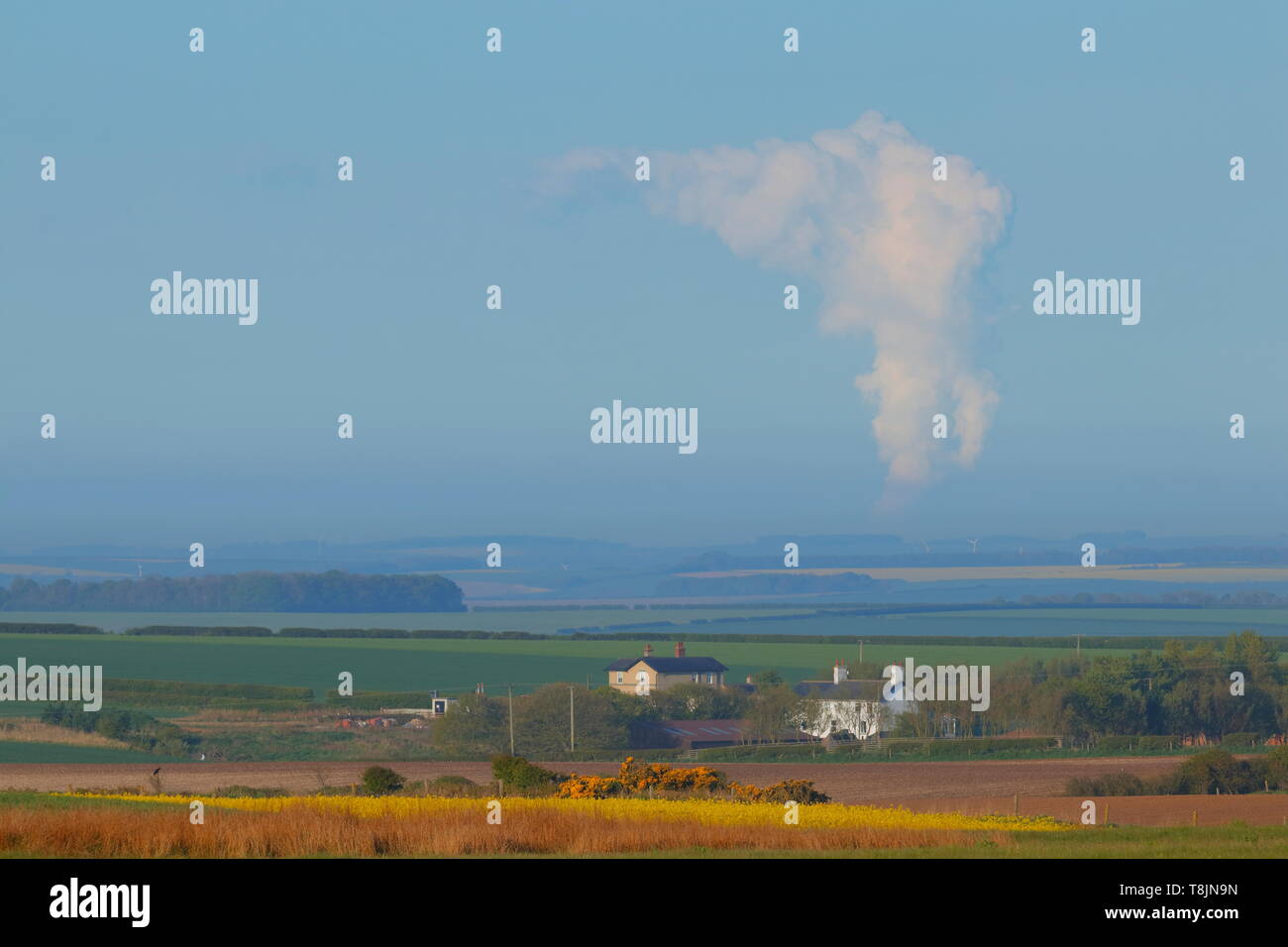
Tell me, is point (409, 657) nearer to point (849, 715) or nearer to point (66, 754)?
point (849, 715)

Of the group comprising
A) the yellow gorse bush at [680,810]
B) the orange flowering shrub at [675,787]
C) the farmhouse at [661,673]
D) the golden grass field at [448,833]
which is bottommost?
the farmhouse at [661,673]

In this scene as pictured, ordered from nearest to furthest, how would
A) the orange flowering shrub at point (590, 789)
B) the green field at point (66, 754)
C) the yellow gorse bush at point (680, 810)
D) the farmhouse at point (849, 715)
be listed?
the yellow gorse bush at point (680, 810) → the orange flowering shrub at point (590, 789) → the green field at point (66, 754) → the farmhouse at point (849, 715)

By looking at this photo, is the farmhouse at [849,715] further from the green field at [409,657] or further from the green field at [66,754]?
the green field at [66,754]

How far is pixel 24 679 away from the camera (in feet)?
377

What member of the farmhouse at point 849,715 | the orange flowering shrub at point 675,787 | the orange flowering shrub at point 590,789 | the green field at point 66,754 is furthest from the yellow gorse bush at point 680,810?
the farmhouse at point 849,715

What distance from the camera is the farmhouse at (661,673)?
11325cm

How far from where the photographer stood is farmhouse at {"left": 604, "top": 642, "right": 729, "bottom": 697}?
11325 cm

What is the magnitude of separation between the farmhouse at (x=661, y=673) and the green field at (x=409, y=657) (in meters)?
5.88

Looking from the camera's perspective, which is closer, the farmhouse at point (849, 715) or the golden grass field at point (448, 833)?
the golden grass field at point (448, 833)

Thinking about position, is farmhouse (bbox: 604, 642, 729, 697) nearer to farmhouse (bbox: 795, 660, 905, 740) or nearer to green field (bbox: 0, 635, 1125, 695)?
green field (bbox: 0, 635, 1125, 695)

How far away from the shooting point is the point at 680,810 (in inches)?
1478
